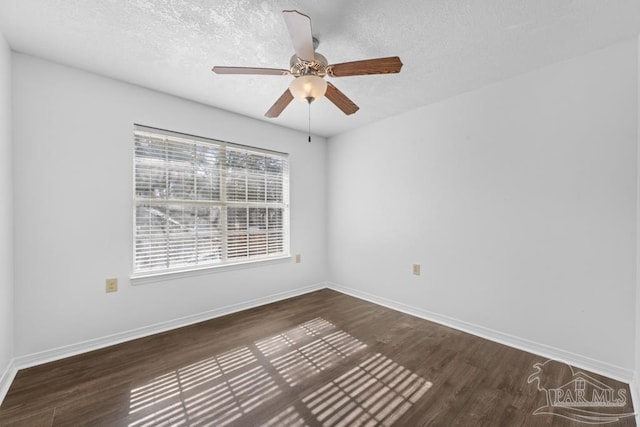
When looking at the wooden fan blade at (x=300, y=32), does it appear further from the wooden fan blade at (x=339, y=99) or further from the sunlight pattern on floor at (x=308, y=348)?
Answer: the sunlight pattern on floor at (x=308, y=348)

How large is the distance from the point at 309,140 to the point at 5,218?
223 centimetres

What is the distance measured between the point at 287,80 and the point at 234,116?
1067 mm

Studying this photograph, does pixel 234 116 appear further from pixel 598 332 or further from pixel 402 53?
pixel 598 332

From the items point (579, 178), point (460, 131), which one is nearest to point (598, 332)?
point (579, 178)

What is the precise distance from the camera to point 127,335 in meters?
2.38

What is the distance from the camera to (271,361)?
2.07 meters

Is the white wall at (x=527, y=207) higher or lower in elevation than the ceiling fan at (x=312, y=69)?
lower

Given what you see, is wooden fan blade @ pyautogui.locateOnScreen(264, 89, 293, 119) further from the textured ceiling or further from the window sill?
the window sill

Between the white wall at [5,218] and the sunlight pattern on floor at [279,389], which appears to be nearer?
the sunlight pattern on floor at [279,389]

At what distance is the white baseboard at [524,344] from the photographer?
1849 millimetres

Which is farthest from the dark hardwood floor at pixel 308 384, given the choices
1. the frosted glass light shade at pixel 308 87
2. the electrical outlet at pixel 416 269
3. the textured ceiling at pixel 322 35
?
the textured ceiling at pixel 322 35

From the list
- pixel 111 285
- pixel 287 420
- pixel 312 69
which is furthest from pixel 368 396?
pixel 111 285

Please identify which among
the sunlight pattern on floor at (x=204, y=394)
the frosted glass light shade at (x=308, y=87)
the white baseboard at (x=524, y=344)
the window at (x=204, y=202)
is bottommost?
the sunlight pattern on floor at (x=204, y=394)

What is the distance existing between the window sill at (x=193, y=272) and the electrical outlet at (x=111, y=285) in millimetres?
116
